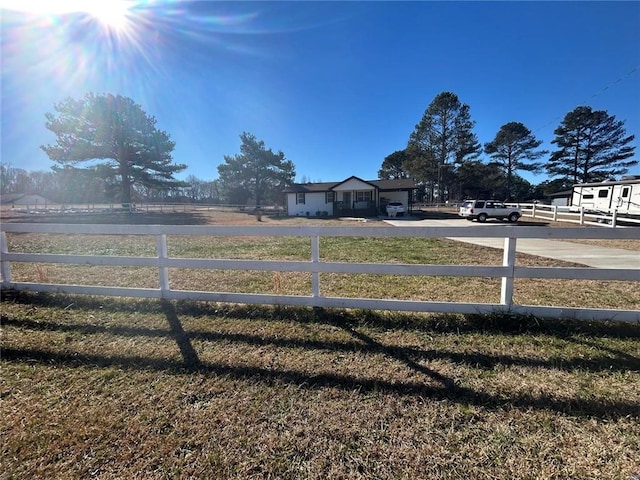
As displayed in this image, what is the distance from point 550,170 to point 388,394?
61.6 meters

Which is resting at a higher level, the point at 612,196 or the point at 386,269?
the point at 612,196

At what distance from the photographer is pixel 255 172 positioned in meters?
39.8

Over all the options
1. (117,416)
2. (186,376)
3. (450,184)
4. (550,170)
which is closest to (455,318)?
(186,376)

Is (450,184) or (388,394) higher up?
(450,184)

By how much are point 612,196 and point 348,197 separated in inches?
806

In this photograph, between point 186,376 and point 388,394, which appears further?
point 186,376

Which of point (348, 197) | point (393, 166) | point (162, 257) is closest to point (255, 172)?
point (348, 197)

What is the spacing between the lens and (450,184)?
49250 mm

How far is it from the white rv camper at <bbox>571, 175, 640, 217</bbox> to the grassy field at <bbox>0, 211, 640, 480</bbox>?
1912 cm

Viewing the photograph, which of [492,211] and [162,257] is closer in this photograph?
[162,257]

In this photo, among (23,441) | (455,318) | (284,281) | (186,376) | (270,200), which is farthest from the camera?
(270,200)

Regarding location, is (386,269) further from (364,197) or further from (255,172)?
(255,172)

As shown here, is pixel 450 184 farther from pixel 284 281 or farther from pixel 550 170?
pixel 284 281

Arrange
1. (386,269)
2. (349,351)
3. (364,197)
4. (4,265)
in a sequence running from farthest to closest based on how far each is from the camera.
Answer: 1. (364,197)
2. (4,265)
3. (386,269)
4. (349,351)
